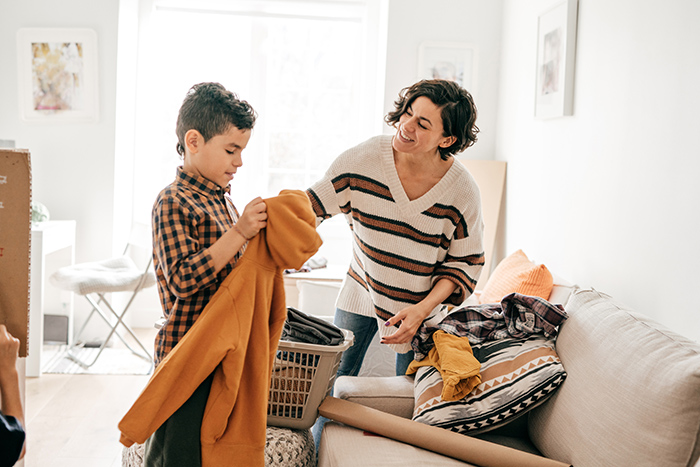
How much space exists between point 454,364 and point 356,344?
15.4 inches

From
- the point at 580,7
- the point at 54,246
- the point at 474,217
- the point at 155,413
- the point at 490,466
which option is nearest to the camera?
the point at 155,413

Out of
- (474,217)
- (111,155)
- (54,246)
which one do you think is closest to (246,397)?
Answer: (474,217)

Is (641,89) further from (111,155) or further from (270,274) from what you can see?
(111,155)

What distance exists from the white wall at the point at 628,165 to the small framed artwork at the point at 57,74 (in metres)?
2.79

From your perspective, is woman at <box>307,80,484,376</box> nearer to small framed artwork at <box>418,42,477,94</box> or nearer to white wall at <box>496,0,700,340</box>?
white wall at <box>496,0,700,340</box>

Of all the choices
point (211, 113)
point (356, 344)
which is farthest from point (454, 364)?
point (211, 113)

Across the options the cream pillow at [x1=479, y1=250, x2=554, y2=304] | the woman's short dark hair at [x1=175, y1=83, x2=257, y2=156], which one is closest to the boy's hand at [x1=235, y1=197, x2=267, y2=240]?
the woman's short dark hair at [x1=175, y1=83, x2=257, y2=156]

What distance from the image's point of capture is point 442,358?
72.4 inches

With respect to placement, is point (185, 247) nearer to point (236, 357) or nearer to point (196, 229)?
point (196, 229)

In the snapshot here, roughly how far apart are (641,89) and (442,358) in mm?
1222

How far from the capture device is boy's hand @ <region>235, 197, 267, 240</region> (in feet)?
4.44

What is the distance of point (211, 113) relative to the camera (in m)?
1.44

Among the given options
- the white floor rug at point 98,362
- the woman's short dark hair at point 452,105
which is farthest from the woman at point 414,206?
the white floor rug at point 98,362

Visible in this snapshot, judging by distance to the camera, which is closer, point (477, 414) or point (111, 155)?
point (477, 414)
